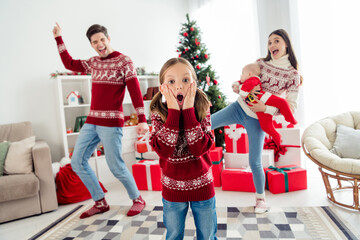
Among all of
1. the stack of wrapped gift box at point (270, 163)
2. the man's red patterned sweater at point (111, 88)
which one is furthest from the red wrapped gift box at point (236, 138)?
the man's red patterned sweater at point (111, 88)

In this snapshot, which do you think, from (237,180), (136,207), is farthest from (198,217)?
(237,180)

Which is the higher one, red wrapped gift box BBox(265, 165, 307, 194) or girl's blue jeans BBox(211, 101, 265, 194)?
girl's blue jeans BBox(211, 101, 265, 194)

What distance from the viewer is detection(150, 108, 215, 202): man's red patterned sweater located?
1106 mm

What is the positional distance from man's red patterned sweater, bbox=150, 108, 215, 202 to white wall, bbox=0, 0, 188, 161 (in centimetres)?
261

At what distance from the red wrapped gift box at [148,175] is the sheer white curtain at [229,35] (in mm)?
1642

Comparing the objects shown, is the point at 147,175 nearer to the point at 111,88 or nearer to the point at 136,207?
the point at 136,207

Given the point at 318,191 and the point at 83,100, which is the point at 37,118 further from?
the point at 318,191

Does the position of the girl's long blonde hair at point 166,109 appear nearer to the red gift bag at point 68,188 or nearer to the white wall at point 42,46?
the red gift bag at point 68,188

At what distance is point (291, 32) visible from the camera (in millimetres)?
2967

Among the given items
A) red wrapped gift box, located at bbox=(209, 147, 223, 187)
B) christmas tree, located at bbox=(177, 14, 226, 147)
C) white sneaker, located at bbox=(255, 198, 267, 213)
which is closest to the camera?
white sneaker, located at bbox=(255, 198, 267, 213)

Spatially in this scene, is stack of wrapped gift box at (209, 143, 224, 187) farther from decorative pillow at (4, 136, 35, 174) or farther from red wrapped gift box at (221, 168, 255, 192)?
decorative pillow at (4, 136, 35, 174)

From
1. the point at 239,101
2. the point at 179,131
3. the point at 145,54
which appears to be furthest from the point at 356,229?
the point at 145,54

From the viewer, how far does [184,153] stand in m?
1.20

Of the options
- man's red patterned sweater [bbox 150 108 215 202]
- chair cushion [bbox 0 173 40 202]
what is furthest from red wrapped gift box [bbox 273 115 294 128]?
chair cushion [bbox 0 173 40 202]
